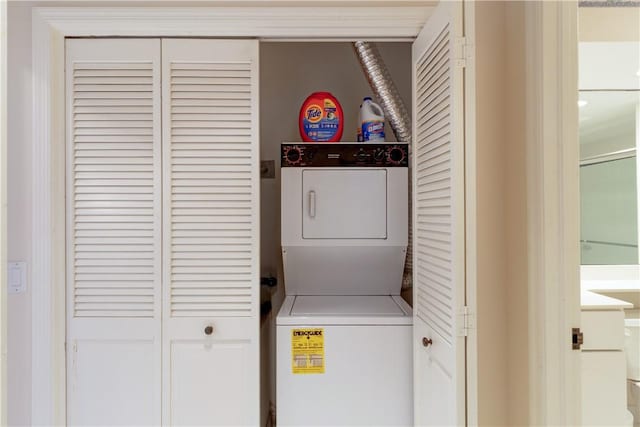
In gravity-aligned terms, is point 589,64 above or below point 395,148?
above

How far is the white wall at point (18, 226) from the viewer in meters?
1.63

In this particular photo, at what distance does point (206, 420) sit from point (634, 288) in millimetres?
2316

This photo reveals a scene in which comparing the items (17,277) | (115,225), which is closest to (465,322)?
(115,225)

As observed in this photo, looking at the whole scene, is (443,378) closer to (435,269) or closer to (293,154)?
(435,269)

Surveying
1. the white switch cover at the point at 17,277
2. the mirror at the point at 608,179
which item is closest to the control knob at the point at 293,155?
the white switch cover at the point at 17,277

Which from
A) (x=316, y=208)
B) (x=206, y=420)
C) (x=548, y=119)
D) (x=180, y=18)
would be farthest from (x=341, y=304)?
(x=180, y=18)

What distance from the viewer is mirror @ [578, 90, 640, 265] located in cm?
233

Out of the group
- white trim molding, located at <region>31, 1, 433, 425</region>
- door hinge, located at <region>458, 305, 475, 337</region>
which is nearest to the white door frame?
white trim molding, located at <region>31, 1, 433, 425</region>

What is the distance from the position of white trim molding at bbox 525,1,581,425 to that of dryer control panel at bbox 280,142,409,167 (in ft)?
2.46

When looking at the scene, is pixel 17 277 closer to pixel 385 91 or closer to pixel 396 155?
pixel 396 155

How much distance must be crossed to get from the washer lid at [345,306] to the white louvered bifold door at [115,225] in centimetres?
68

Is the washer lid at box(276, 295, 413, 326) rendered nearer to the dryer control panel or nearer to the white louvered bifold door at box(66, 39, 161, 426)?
the white louvered bifold door at box(66, 39, 161, 426)

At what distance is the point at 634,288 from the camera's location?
2.12 meters

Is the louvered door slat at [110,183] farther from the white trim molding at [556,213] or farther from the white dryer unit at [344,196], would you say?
the white trim molding at [556,213]
